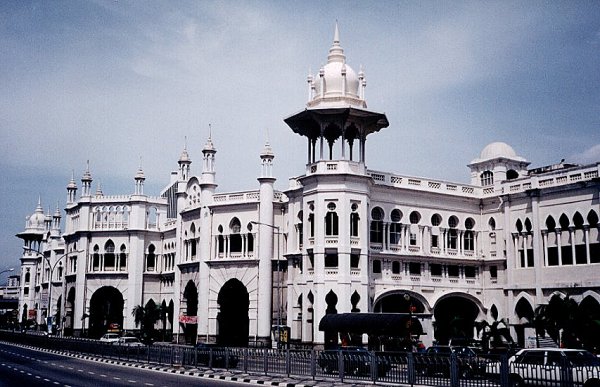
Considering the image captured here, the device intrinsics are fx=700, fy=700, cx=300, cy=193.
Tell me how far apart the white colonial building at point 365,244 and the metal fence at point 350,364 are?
859 centimetres

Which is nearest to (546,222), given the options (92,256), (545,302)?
(545,302)

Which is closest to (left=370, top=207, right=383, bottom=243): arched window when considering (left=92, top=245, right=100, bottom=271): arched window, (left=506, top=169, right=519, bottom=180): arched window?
(left=506, top=169, right=519, bottom=180): arched window

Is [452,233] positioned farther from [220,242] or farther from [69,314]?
[69,314]

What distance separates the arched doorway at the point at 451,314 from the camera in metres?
54.2

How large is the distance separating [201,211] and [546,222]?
94.4 ft

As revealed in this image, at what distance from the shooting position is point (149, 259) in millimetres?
78250

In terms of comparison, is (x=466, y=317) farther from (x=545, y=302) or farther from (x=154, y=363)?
(x=154, y=363)

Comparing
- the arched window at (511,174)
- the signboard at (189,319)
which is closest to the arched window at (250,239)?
the signboard at (189,319)

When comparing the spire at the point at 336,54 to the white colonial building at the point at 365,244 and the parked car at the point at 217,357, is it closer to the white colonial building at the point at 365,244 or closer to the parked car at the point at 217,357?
the white colonial building at the point at 365,244

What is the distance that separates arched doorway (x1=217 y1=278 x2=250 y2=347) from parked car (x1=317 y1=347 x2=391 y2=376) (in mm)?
31766

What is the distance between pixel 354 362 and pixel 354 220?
2240 centimetres

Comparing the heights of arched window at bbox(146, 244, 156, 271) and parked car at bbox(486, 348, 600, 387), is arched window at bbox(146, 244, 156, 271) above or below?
above

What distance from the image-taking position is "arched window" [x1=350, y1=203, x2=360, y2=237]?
162 feet

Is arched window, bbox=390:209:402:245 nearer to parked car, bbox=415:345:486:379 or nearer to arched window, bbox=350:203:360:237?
arched window, bbox=350:203:360:237
